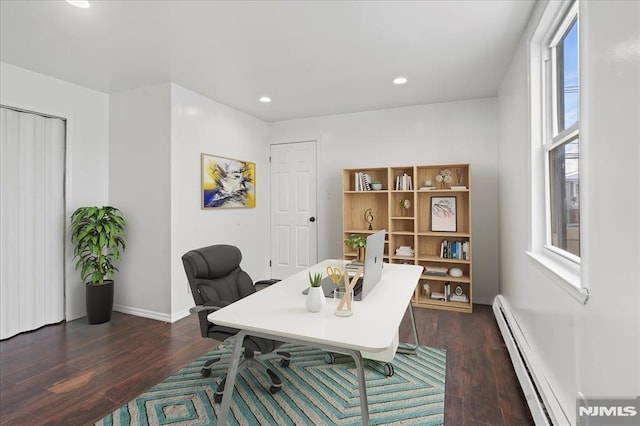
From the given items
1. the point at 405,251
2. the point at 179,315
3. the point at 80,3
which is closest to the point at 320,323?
the point at 80,3

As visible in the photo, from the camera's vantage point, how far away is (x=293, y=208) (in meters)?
5.06

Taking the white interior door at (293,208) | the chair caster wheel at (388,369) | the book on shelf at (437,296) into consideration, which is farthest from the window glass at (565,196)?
the white interior door at (293,208)

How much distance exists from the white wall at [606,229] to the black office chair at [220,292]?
5.22ft

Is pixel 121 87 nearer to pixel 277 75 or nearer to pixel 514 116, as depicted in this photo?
pixel 277 75

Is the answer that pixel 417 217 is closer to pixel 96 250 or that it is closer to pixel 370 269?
pixel 370 269

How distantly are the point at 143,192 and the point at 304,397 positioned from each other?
2807 millimetres

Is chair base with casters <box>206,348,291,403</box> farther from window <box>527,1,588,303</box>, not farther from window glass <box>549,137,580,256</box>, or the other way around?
window glass <box>549,137,580,256</box>

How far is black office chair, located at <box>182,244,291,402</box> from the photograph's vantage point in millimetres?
2041

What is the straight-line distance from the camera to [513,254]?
2.93 meters

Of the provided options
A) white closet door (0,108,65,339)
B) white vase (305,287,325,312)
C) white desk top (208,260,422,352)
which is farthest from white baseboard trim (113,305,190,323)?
white vase (305,287,325,312)

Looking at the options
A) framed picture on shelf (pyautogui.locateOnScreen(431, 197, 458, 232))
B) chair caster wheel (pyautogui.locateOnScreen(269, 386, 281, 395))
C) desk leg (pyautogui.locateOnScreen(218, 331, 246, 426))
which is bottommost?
chair caster wheel (pyautogui.locateOnScreen(269, 386, 281, 395))

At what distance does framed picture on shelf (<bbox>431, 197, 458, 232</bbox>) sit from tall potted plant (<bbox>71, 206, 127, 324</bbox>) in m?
3.74

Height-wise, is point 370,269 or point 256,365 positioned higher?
point 370,269

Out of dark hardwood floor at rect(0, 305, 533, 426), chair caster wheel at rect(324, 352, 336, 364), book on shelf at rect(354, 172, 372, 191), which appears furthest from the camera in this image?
book on shelf at rect(354, 172, 372, 191)
